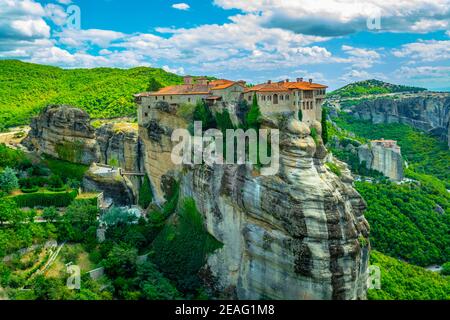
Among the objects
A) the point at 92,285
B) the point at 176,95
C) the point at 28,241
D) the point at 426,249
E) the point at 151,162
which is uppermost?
the point at 176,95

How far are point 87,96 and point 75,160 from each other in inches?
1243

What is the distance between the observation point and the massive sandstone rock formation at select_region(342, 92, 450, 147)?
104250 mm

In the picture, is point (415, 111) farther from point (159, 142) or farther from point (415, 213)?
point (159, 142)

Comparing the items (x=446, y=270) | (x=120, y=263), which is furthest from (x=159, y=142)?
(x=446, y=270)

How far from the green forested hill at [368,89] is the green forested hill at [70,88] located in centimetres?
7132

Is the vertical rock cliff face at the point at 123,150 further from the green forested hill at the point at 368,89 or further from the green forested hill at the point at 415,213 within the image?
the green forested hill at the point at 368,89

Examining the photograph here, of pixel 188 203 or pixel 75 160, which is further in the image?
pixel 75 160

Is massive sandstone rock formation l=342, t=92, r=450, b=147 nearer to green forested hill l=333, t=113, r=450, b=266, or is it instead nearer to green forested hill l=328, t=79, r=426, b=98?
green forested hill l=333, t=113, r=450, b=266

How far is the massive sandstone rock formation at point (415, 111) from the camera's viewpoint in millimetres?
104250

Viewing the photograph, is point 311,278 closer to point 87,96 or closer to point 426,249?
point 426,249

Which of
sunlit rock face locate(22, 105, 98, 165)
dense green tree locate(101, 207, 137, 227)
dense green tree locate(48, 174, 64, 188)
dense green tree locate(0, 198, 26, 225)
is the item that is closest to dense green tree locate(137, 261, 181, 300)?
dense green tree locate(101, 207, 137, 227)

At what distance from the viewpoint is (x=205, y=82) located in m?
44.8

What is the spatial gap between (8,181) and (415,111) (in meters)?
89.7
